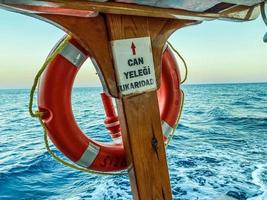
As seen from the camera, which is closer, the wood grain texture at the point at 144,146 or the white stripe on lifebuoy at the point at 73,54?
the wood grain texture at the point at 144,146

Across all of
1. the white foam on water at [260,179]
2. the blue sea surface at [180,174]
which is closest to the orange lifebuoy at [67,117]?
the blue sea surface at [180,174]

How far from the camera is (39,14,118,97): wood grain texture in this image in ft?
3.07

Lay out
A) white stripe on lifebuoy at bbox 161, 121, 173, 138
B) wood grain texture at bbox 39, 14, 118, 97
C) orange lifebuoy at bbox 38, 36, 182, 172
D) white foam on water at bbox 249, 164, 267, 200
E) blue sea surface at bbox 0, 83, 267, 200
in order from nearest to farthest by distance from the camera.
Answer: wood grain texture at bbox 39, 14, 118, 97, orange lifebuoy at bbox 38, 36, 182, 172, white stripe on lifebuoy at bbox 161, 121, 173, 138, white foam on water at bbox 249, 164, 267, 200, blue sea surface at bbox 0, 83, 267, 200

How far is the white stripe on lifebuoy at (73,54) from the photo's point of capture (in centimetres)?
122

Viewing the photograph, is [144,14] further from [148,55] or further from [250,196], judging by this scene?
[250,196]

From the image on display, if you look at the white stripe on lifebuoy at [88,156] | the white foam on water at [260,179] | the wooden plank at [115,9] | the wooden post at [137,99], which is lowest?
the white foam on water at [260,179]

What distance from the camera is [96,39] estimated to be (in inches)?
38.5

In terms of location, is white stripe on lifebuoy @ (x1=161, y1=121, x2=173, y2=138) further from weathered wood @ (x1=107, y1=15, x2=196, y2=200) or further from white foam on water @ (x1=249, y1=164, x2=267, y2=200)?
white foam on water @ (x1=249, y1=164, x2=267, y2=200)

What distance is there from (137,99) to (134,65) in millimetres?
146

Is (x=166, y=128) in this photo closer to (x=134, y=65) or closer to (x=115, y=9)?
(x=134, y=65)

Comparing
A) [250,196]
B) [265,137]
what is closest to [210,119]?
[265,137]

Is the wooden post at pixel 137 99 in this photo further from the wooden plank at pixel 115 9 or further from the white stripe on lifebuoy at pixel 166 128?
the white stripe on lifebuoy at pixel 166 128

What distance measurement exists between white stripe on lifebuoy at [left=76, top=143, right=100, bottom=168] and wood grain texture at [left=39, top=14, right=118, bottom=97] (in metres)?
0.41

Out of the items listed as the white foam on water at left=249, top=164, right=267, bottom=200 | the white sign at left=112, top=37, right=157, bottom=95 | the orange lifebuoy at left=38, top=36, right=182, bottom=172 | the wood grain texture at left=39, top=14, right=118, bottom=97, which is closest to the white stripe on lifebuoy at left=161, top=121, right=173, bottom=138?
the orange lifebuoy at left=38, top=36, right=182, bottom=172
